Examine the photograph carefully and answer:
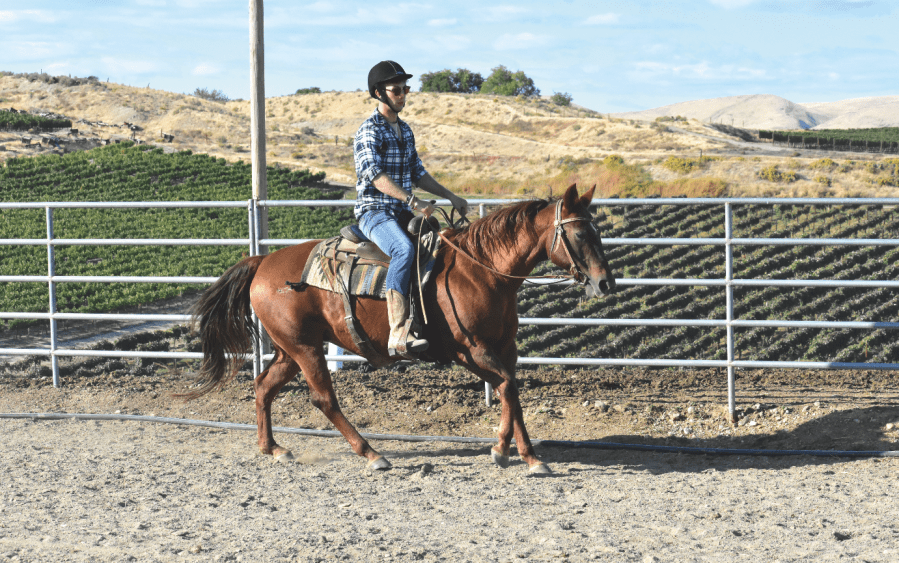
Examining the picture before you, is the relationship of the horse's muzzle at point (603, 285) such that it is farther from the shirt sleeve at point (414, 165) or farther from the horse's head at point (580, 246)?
the shirt sleeve at point (414, 165)

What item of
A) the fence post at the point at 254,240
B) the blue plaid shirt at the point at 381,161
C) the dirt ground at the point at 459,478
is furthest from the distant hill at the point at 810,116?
the blue plaid shirt at the point at 381,161

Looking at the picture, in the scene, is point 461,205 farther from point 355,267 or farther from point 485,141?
point 485,141

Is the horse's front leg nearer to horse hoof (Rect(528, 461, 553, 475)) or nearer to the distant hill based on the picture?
horse hoof (Rect(528, 461, 553, 475))

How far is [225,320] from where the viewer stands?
5398mm

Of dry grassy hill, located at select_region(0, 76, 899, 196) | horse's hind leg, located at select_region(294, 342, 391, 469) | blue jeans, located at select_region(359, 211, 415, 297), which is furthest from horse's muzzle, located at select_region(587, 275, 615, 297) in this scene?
dry grassy hill, located at select_region(0, 76, 899, 196)

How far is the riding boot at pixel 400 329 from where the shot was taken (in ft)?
15.1

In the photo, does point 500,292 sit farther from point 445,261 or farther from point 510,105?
Result: point 510,105

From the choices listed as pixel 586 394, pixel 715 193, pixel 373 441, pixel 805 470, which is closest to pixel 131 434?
pixel 373 441

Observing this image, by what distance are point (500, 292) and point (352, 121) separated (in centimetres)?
8187

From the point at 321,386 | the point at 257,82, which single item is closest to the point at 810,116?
the point at 257,82

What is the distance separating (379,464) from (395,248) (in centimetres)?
127

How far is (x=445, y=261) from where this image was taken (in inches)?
188

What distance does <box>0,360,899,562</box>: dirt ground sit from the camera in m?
3.53

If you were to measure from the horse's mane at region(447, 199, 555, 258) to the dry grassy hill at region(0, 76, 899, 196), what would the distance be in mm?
24164
